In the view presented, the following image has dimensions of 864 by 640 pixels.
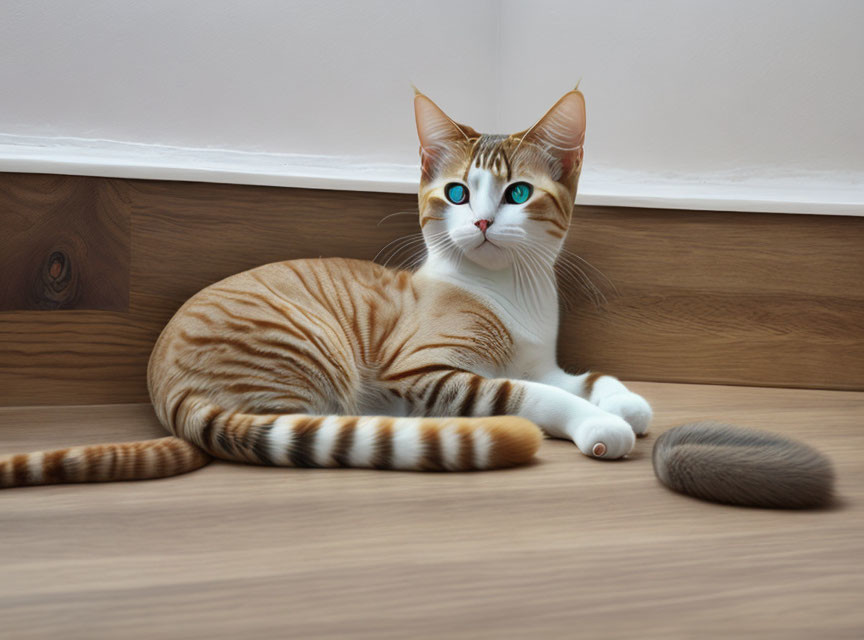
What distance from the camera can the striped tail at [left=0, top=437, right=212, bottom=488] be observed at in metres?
0.89

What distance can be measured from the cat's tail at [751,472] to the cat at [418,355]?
0.14m

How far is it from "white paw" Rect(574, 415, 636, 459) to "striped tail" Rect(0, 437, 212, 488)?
1.84ft

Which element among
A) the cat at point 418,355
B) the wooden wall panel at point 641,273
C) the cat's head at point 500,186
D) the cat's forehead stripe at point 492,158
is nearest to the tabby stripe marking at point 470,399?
the cat at point 418,355

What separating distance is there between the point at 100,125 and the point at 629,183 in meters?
1.14

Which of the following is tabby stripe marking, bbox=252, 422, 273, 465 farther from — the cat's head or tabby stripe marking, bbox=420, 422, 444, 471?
the cat's head

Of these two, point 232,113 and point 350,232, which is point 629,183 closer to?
point 350,232

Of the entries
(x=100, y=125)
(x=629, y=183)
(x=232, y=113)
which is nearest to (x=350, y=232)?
(x=232, y=113)

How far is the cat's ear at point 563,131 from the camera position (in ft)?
4.03

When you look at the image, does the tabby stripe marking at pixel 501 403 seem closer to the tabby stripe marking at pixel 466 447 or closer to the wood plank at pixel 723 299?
the tabby stripe marking at pixel 466 447

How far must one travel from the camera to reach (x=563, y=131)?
1251 mm

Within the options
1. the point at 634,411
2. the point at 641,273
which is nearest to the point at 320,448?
the point at 634,411

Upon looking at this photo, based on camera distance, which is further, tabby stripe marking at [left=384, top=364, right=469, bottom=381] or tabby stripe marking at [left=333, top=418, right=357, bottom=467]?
tabby stripe marking at [left=384, top=364, right=469, bottom=381]

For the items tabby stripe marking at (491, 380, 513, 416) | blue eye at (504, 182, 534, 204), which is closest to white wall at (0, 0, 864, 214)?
blue eye at (504, 182, 534, 204)

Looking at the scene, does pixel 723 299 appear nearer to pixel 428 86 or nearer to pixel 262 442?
pixel 428 86
